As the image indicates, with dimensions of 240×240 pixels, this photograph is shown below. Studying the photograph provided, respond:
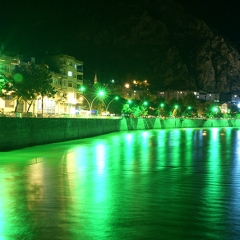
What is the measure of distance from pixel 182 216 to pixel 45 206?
4.24 metres

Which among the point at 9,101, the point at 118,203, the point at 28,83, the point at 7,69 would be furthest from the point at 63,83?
the point at 118,203

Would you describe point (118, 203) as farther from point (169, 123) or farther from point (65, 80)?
point (169, 123)

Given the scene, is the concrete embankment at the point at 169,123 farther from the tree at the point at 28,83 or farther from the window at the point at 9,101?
the tree at the point at 28,83

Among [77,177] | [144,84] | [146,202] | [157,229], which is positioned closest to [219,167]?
[77,177]

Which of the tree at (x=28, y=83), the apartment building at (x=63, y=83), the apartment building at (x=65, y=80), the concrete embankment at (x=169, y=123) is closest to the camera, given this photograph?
the tree at (x=28, y=83)

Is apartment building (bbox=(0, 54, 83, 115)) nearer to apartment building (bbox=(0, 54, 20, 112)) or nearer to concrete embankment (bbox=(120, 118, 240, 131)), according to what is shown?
apartment building (bbox=(0, 54, 20, 112))

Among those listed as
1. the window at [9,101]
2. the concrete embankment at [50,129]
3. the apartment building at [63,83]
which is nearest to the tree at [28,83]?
the window at [9,101]

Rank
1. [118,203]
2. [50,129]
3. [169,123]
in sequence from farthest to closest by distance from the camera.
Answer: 1. [169,123]
2. [50,129]
3. [118,203]

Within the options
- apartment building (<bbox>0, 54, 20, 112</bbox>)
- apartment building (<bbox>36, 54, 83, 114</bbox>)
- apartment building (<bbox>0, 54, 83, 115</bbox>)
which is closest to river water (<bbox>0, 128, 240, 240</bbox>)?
apartment building (<bbox>0, 54, 20, 112</bbox>)

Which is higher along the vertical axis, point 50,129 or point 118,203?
point 50,129

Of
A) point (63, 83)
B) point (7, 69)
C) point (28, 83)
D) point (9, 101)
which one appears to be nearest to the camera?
point (28, 83)

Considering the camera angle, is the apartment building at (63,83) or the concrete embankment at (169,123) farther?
the concrete embankment at (169,123)

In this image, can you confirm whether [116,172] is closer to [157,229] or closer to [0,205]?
[0,205]

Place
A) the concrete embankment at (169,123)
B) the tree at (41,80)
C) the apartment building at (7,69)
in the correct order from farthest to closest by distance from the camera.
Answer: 1. the concrete embankment at (169,123)
2. the apartment building at (7,69)
3. the tree at (41,80)
